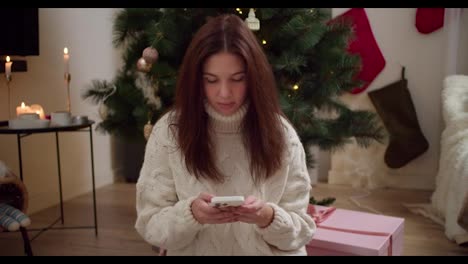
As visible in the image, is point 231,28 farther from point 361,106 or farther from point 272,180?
point 361,106

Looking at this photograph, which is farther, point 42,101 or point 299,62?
point 42,101

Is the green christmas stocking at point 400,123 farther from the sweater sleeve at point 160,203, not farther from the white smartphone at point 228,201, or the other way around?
the white smartphone at point 228,201

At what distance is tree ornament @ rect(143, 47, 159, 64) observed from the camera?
6.28 feet

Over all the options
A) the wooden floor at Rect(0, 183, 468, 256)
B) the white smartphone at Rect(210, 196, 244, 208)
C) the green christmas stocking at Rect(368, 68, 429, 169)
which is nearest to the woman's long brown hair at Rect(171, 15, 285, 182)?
the white smartphone at Rect(210, 196, 244, 208)

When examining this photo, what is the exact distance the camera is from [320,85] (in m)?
1.95

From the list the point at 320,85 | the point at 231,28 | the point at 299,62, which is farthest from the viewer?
the point at 320,85

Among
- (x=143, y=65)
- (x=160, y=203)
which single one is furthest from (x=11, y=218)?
(x=160, y=203)

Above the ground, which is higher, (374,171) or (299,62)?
(299,62)

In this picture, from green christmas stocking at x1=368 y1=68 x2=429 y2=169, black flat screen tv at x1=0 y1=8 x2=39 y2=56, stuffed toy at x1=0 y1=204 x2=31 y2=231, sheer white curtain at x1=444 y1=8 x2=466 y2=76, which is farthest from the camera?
green christmas stocking at x1=368 y1=68 x2=429 y2=169

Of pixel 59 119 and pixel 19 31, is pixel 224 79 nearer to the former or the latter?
pixel 59 119

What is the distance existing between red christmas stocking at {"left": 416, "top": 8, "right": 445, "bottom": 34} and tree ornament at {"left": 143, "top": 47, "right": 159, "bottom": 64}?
1.73 m

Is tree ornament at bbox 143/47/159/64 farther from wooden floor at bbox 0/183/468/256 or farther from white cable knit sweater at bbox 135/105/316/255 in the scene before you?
white cable knit sweater at bbox 135/105/316/255
